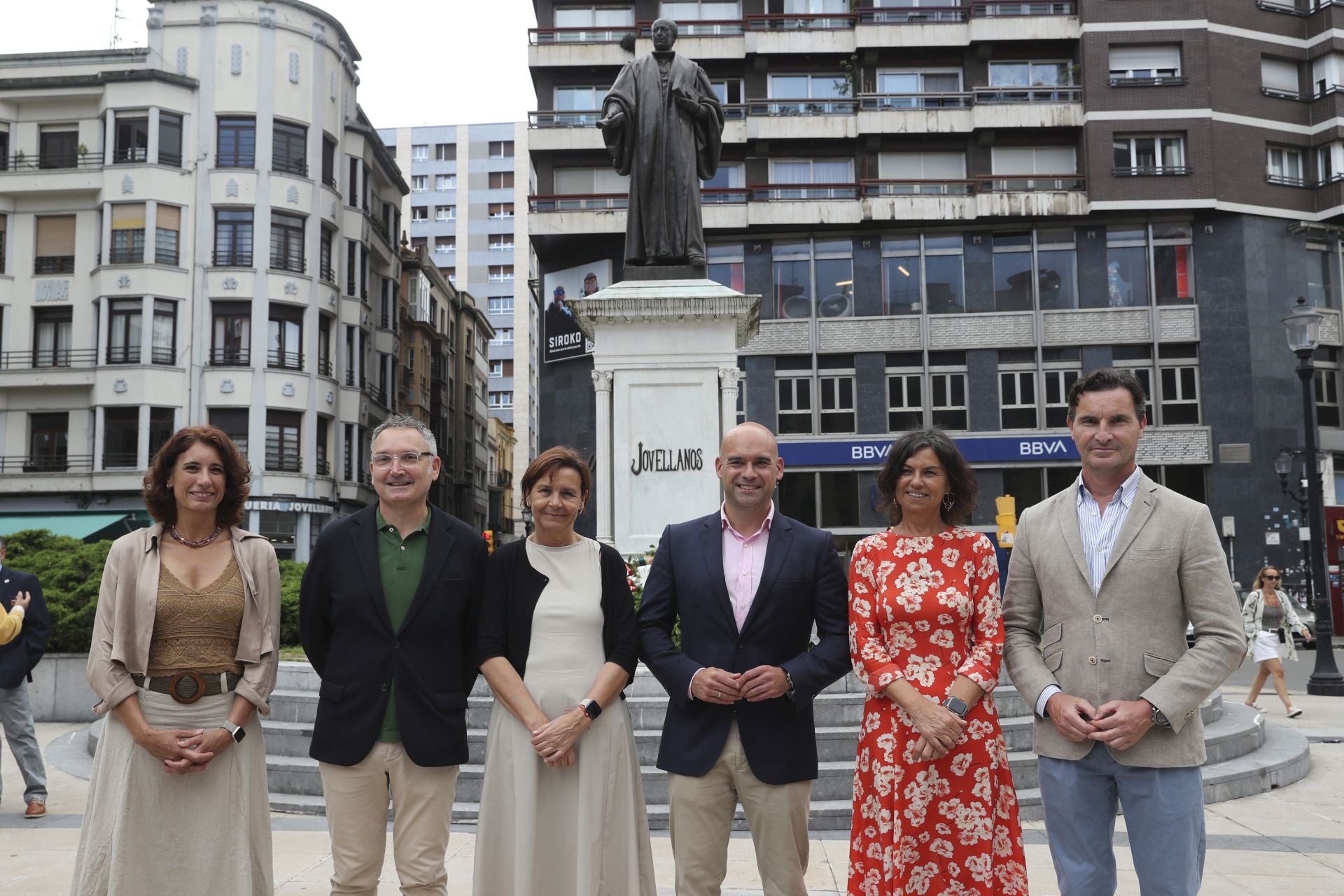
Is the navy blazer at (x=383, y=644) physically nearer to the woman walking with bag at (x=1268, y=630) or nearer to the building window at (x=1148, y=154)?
the woman walking with bag at (x=1268, y=630)

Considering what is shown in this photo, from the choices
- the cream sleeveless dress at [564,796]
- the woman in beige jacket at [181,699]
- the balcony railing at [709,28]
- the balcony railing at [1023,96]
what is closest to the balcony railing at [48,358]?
the balcony railing at [709,28]

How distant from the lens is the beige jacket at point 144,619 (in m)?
4.34

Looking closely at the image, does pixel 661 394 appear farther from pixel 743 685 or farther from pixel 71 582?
pixel 71 582

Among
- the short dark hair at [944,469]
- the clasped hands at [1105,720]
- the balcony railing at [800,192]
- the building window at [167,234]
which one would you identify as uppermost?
the balcony railing at [800,192]

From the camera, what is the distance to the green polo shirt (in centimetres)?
455

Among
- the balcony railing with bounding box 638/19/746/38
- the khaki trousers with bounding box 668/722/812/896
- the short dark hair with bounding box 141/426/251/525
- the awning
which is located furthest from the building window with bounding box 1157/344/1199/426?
the short dark hair with bounding box 141/426/251/525

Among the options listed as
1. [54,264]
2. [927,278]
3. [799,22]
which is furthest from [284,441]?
[799,22]

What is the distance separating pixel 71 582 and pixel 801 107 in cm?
2825

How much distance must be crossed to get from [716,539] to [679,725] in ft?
2.51

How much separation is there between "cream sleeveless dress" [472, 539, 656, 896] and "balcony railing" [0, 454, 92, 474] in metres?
36.5

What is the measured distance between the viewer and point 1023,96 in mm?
36281

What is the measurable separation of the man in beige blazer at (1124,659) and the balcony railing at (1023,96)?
Answer: 113 ft

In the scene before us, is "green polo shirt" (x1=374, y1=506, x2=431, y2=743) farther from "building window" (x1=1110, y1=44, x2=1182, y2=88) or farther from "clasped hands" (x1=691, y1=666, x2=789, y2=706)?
"building window" (x1=1110, y1=44, x2=1182, y2=88)

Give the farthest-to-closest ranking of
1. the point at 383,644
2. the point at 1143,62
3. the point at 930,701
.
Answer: the point at 1143,62 < the point at 383,644 < the point at 930,701
